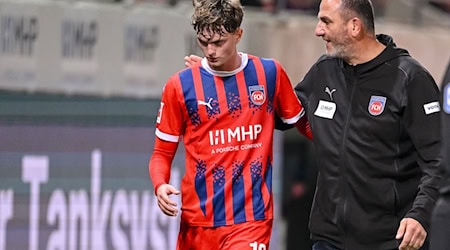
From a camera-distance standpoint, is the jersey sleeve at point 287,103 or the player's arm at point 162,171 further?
the jersey sleeve at point 287,103

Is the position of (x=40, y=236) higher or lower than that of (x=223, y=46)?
lower

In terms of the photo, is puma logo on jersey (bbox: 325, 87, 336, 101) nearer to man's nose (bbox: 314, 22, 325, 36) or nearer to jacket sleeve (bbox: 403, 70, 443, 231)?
man's nose (bbox: 314, 22, 325, 36)

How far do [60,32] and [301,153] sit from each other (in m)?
5.46

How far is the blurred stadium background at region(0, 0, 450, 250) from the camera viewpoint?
359 inches

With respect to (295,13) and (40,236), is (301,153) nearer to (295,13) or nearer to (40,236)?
(295,13)

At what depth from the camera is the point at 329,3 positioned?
5.73 m

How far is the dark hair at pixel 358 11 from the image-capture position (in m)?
5.70

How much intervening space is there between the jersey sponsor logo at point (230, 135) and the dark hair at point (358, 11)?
69 cm

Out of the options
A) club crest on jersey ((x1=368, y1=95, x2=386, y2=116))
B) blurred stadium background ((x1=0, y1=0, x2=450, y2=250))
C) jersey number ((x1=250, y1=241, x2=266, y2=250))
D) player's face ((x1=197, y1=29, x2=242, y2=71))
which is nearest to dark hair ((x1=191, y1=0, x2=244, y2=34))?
player's face ((x1=197, y1=29, x2=242, y2=71))

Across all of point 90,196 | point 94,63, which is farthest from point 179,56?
point 90,196

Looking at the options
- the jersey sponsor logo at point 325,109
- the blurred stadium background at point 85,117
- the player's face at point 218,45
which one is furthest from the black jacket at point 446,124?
the blurred stadium background at point 85,117

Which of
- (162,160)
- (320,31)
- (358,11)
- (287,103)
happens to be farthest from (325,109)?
(162,160)

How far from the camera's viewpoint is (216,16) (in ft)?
18.8

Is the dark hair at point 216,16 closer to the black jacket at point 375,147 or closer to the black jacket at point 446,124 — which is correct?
the black jacket at point 375,147
